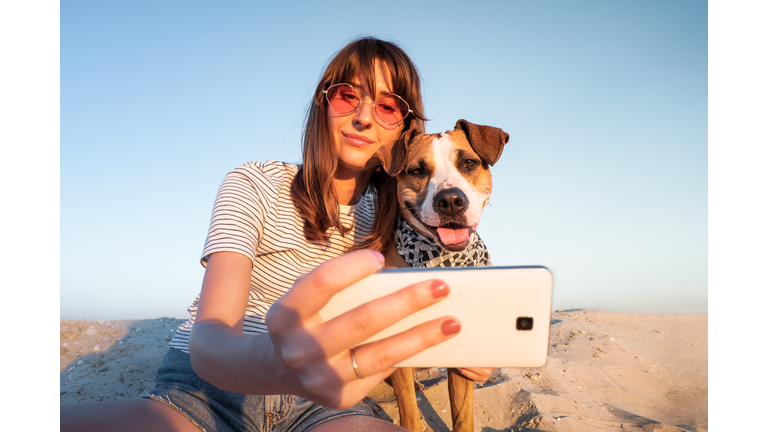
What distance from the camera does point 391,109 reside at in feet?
9.72

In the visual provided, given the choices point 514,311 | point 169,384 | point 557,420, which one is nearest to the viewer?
point 514,311

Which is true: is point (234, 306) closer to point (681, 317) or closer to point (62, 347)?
point (62, 347)

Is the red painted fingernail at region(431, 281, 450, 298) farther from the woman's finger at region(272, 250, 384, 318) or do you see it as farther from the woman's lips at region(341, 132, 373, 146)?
the woman's lips at region(341, 132, 373, 146)

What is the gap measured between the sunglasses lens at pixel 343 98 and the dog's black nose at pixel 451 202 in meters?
0.84

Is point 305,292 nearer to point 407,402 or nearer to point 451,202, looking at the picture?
point 451,202

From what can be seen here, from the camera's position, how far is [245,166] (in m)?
2.56

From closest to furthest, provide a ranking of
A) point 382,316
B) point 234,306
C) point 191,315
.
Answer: point 382,316, point 234,306, point 191,315

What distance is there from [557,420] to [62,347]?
5531 mm

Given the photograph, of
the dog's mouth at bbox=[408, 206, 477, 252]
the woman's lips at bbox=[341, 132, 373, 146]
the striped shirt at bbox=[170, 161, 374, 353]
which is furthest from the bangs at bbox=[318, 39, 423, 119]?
the dog's mouth at bbox=[408, 206, 477, 252]

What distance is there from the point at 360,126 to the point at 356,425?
182 cm

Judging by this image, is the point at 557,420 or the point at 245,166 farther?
the point at 557,420

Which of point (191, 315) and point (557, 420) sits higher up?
point (191, 315)

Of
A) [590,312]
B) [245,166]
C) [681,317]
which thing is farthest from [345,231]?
[681,317]

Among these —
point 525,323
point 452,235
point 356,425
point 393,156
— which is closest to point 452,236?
point 452,235
